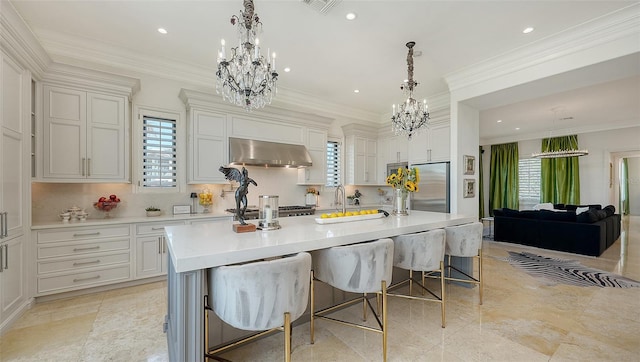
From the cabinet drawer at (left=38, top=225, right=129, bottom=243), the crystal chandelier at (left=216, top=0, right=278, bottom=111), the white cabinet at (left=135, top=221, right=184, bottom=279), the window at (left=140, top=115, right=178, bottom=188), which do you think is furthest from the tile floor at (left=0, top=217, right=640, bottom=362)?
the crystal chandelier at (left=216, top=0, right=278, bottom=111)

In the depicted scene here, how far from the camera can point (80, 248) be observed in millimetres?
3107

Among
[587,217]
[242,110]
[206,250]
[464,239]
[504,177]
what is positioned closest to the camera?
[206,250]

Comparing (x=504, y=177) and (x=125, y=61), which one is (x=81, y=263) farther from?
(x=504, y=177)

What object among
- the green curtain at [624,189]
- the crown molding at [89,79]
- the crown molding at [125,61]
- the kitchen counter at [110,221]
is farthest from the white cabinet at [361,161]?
the green curtain at [624,189]

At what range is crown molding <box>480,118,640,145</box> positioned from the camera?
685 centimetres

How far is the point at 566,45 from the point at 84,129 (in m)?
5.98

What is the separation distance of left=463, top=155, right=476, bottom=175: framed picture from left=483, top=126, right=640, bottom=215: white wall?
620cm

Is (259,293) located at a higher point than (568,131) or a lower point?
lower

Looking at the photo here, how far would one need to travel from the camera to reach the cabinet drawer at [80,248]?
295cm

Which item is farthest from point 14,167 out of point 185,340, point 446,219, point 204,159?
point 446,219

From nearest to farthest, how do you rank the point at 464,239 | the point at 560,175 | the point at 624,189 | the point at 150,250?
the point at 464,239 → the point at 150,250 → the point at 560,175 → the point at 624,189

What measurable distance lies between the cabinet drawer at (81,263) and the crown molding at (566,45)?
5480 millimetres

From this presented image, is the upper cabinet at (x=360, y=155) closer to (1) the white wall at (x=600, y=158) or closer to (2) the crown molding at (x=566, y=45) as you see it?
(2) the crown molding at (x=566, y=45)

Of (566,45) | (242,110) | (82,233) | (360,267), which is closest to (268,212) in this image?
(360,267)
